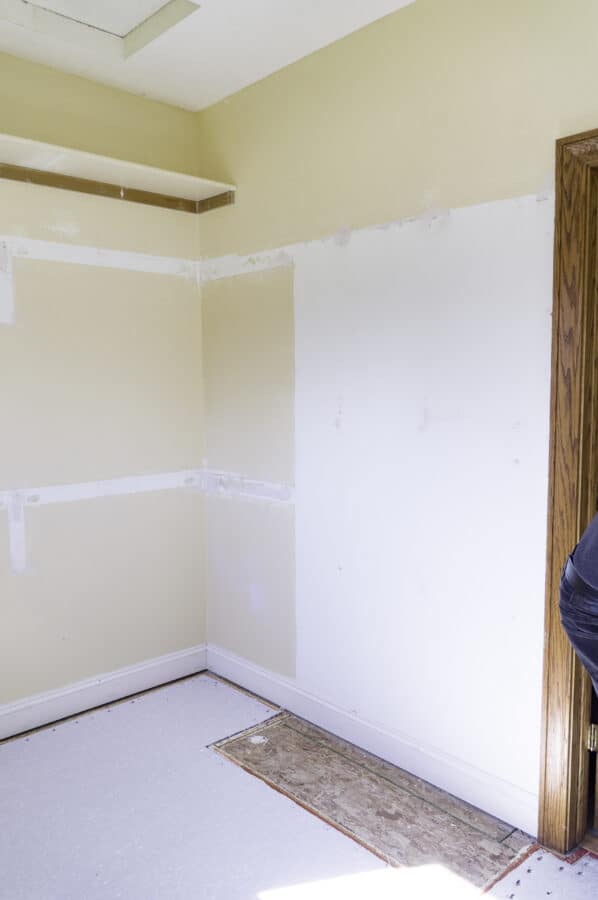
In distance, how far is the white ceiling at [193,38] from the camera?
2.51 m

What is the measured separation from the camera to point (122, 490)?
328 cm

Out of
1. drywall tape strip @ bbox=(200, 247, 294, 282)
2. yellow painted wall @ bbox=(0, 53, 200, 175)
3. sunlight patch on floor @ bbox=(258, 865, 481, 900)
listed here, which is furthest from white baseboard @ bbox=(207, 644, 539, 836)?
yellow painted wall @ bbox=(0, 53, 200, 175)

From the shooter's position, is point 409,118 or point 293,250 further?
point 293,250

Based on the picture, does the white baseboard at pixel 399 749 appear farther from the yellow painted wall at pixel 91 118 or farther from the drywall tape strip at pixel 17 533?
the yellow painted wall at pixel 91 118

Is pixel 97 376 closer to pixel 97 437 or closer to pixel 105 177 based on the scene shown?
pixel 97 437

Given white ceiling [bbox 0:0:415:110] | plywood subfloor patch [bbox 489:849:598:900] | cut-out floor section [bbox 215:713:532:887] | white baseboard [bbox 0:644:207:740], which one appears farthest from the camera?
white baseboard [bbox 0:644:207:740]

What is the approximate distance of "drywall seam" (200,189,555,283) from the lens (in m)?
2.41

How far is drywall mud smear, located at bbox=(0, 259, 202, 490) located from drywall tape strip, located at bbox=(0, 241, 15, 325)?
1.1 inches

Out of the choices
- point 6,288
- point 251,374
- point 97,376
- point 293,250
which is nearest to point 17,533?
point 97,376

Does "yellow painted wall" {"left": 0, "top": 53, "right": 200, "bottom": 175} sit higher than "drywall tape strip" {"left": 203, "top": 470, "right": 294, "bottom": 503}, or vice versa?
"yellow painted wall" {"left": 0, "top": 53, "right": 200, "bottom": 175}

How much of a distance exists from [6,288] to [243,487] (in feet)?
4.53

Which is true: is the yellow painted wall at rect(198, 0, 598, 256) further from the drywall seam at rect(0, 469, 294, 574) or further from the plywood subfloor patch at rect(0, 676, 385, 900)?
the plywood subfloor patch at rect(0, 676, 385, 900)

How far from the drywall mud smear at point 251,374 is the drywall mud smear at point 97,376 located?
12 centimetres

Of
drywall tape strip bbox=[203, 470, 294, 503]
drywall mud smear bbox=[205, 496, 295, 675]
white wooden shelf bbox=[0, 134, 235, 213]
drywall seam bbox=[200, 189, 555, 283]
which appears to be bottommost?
drywall mud smear bbox=[205, 496, 295, 675]
